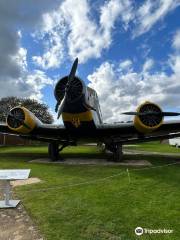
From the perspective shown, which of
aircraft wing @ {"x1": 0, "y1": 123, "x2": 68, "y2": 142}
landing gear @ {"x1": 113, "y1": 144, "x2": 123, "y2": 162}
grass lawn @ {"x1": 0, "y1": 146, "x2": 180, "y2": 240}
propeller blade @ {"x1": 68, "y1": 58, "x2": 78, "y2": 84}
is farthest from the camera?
aircraft wing @ {"x1": 0, "y1": 123, "x2": 68, "y2": 142}

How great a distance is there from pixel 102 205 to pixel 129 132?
1110 cm

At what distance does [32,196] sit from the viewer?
8.66m

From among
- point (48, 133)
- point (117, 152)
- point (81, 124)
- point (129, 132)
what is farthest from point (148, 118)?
point (48, 133)

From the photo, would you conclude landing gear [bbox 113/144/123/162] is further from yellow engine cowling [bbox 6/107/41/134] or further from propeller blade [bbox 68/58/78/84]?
propeller blade [bbox 68/58/78/84]

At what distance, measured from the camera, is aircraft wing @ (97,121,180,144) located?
A: 17.9 metres

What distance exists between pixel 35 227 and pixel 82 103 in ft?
37.4

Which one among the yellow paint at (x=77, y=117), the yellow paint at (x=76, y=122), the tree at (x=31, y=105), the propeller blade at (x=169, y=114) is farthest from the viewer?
the tree at (x=31, y=105)

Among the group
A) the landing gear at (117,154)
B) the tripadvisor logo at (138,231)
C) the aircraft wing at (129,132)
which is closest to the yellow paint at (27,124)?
the aircraft wing at (129,132)

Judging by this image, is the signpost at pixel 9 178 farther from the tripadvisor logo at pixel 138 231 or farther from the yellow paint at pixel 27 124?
the yellow paint at pixel 27 124

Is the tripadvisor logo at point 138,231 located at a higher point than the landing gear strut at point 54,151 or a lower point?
lower

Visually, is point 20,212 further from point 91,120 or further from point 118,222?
point 91,120

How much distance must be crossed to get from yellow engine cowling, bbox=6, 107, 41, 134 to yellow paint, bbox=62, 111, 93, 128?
2.23 metres

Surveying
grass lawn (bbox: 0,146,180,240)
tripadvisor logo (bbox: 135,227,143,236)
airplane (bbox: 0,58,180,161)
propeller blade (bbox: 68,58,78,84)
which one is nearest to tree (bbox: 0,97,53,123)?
airplane (bbox: 0,58,180,161)

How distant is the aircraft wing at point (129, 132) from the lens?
705 inches
